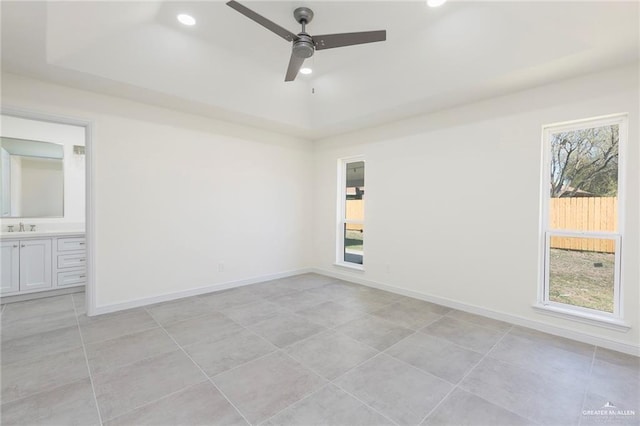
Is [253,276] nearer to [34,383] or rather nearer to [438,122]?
[34,383]

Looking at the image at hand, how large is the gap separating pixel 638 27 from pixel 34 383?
5286mm

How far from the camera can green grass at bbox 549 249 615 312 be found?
285cm

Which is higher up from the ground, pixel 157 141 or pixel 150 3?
pixel 150 3

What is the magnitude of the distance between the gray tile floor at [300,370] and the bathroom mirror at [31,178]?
1.82 meters

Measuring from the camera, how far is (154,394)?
198 centimetres

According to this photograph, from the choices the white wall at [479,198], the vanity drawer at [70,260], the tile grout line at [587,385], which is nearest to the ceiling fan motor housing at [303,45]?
the white wall at [479,198]

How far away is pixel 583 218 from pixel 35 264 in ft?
22.9

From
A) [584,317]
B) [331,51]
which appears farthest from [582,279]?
[331,51]

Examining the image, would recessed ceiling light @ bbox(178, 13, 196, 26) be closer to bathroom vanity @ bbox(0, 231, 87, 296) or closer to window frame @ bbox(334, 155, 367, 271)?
window frame @ bbox(334, 155, 367, 271)

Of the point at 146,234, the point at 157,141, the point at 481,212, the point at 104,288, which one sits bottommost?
the point at 104,288

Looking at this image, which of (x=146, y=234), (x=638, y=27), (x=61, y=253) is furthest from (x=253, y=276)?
(x=638, y=27)

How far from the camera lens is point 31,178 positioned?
459 cm

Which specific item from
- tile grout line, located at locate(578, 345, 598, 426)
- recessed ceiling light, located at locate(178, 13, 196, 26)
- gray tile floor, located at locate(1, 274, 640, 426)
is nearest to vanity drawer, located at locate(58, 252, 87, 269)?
gray tile floor, located at locate(1, 274, 640, 426)

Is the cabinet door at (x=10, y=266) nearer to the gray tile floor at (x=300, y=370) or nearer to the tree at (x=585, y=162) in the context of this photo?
the gray tile floor at (x=300, y=370)
